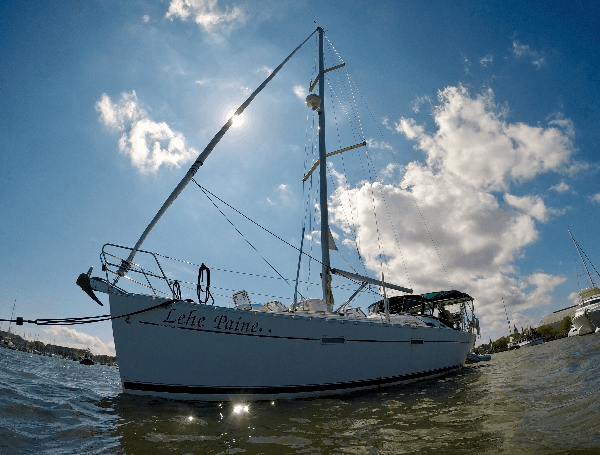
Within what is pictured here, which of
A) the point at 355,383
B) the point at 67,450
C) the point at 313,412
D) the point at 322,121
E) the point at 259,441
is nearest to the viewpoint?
the point at 67,450

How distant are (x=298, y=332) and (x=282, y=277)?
293cm

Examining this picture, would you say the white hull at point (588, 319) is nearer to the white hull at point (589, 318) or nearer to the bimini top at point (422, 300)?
the white hull at point (589, 318)

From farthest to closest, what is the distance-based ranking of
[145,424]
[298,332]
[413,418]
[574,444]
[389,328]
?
[389,328] < [298,332] < [413,418] < [145,424] < [574,444]

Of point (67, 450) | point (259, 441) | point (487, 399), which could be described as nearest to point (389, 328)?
point (487, 399)

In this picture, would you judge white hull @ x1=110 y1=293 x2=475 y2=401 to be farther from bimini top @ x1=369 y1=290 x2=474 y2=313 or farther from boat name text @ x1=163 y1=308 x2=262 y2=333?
bimini top @ x1=369 y1=290 x2=474 y2=313

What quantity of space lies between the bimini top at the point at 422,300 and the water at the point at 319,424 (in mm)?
8541

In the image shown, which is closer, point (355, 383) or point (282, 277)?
point (355, 383)

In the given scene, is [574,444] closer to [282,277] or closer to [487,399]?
[487,399]

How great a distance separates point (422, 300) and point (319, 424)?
1195 centimetres

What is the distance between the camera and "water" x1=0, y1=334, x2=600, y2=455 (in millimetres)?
4125

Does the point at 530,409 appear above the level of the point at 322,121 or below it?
below

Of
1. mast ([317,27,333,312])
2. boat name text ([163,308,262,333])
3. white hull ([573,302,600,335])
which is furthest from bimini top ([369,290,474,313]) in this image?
white hull ([573,302,600,335])

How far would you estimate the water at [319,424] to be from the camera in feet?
13.5

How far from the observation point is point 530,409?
5.50m
